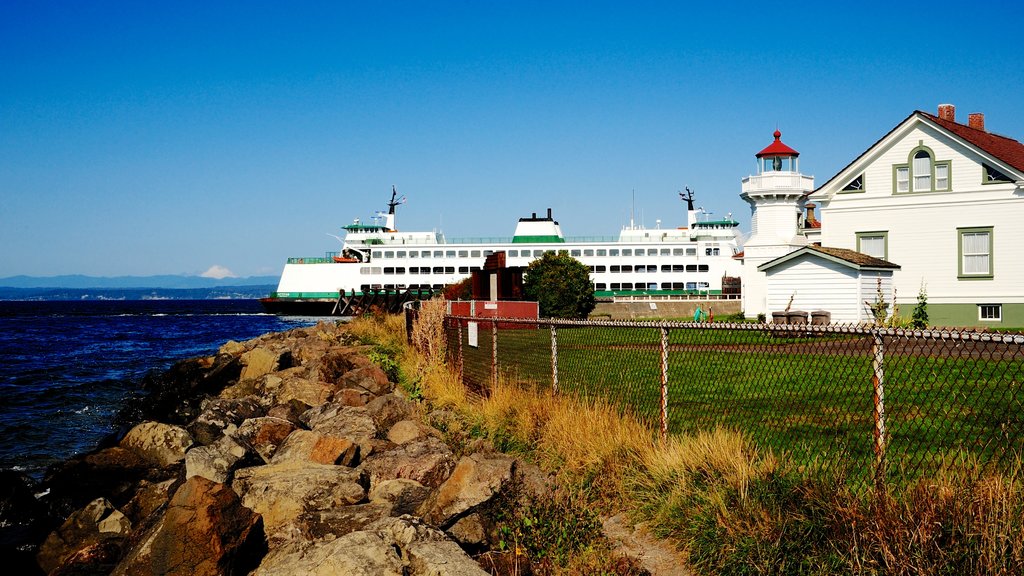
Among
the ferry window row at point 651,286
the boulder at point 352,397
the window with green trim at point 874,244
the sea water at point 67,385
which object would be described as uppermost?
the window with green trim at point 874,244

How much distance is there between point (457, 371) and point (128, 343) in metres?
35.3

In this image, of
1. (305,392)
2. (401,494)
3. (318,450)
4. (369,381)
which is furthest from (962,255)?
(401,494)

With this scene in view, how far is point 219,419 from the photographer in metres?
11.3

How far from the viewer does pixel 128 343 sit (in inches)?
1681

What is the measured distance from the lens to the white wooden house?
2502 centimetres

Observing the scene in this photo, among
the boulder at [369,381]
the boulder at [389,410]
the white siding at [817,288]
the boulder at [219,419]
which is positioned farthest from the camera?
the white siding at [817,288]

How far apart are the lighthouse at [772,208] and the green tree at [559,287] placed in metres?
7.75

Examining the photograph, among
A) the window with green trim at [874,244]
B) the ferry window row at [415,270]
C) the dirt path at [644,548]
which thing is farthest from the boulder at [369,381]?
the ferry window row at [415,270]

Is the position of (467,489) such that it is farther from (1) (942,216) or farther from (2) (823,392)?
(1) (942,216)

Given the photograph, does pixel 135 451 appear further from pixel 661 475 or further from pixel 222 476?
pixel 661 475

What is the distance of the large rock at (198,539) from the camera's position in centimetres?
542

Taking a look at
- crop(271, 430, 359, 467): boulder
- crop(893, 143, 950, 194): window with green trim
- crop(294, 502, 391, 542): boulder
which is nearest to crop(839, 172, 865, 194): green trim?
crop(893, 143, 950, 194): window with green trim

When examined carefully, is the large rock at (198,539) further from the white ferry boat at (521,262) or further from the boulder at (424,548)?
the white ferry boat at (521,262)

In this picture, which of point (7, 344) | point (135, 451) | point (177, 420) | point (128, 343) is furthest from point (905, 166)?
point (7, 344)
